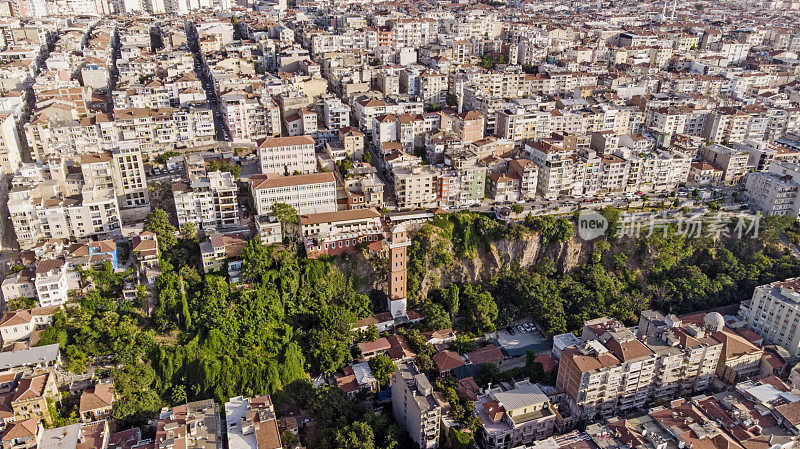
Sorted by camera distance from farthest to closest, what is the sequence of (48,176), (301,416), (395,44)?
(395,44) → (48,176) → (301,416)

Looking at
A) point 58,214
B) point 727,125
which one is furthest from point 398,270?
point 727,125

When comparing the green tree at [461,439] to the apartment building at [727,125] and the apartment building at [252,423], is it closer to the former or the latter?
the apartment building at [252,423]

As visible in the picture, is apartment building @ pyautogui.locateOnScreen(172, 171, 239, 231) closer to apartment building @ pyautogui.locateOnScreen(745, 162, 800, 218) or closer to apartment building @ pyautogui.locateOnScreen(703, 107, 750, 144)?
Result: apartment building @ pyautogui.locateOnScreen(745, 162, 800, 218)

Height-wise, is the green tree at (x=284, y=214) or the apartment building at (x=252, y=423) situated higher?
the green tree at (x=284, y=214)

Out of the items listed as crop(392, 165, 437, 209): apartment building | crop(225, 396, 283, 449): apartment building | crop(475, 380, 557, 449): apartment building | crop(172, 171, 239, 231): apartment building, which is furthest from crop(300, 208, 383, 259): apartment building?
crop(475, 380, 557, 449): apartment building

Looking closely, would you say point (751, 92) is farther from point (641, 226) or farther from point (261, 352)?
point (261, 352)

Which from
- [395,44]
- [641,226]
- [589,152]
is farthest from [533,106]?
[395,44]

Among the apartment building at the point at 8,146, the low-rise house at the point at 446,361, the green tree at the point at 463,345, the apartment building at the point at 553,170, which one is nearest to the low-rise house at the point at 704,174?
the apartment building at the point at 553,170
